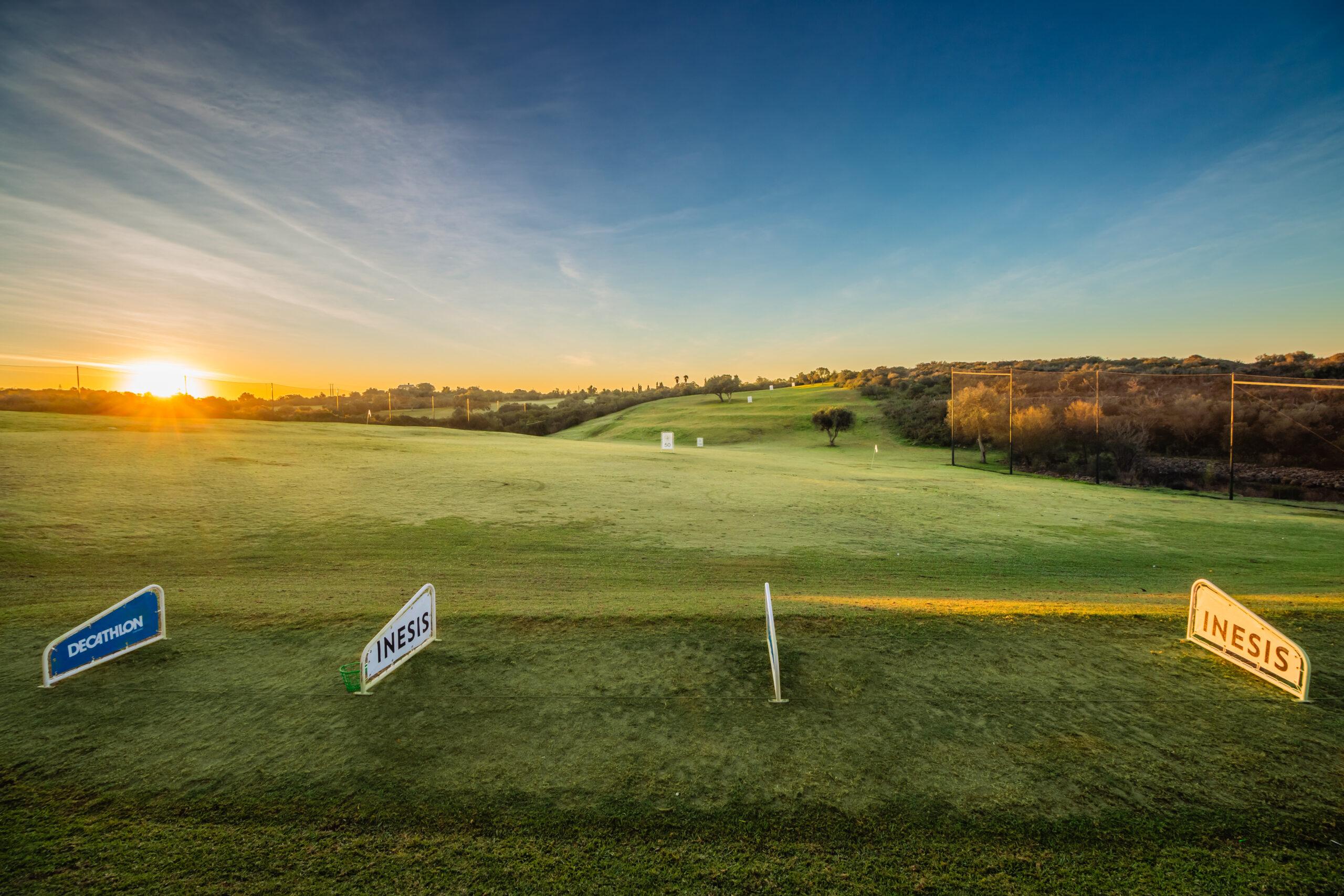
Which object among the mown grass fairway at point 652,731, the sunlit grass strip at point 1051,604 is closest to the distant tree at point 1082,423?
the mown grass fairway at point 652,731

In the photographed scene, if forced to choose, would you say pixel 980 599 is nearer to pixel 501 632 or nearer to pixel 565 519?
pixel 501 632

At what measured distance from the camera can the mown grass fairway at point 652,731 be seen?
3.79 metres

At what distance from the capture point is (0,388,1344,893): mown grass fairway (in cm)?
379

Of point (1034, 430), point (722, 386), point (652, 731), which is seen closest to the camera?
point (652, 731)

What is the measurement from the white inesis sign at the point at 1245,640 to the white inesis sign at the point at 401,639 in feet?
31.1

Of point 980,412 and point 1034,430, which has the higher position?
point 980,412

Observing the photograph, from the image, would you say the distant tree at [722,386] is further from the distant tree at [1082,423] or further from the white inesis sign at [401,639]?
the white inesis sign at [401,639]

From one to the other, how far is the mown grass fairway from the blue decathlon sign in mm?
250

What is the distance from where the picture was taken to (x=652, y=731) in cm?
534

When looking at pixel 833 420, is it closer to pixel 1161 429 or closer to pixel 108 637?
pixel 1161 429

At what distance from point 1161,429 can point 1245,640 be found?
51.5 meters

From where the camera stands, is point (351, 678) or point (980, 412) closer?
point (351, 678)

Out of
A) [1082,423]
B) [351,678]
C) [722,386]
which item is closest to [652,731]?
[351,678]

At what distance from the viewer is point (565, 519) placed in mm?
17141
